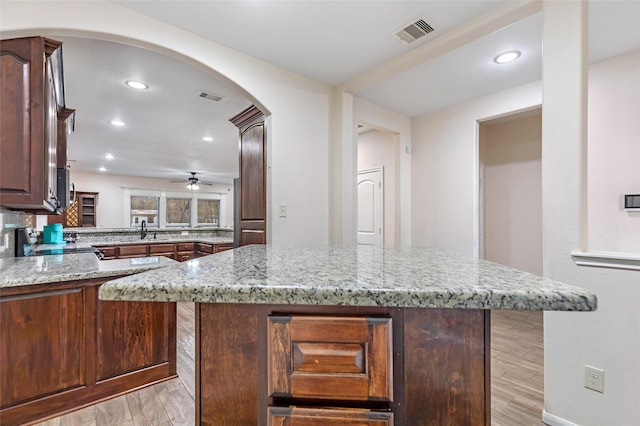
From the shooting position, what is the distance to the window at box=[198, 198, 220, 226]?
10.4 meters

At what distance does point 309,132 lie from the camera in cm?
307

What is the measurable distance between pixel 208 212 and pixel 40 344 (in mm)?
9198

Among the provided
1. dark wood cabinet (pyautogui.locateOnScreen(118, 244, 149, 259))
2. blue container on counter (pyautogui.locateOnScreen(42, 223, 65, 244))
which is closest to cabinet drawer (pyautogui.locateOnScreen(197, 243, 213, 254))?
dark wood cabinet (pyautogui.locateOnScreen(118, 244, 149, 259))

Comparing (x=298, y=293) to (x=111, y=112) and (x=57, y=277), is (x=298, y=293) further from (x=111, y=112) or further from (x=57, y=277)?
(x=111, y=112)

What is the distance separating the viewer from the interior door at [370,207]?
462cm

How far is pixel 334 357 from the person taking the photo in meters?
0.70

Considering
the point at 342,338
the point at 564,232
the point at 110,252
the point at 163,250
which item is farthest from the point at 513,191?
the point at 110,252

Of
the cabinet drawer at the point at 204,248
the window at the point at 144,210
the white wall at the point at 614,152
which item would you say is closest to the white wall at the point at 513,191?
the white wall at the point at 614,152

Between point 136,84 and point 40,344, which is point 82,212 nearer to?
point 136,84

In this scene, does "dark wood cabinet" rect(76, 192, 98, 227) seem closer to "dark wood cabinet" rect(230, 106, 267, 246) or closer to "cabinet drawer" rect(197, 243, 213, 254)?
"cabinet drawer" rect(197, 243, 213, 254)

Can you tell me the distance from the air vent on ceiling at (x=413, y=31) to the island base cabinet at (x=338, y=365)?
220 cm

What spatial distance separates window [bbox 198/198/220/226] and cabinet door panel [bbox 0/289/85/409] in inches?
351

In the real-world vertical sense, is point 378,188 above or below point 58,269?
above

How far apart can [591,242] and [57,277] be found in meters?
4.28
